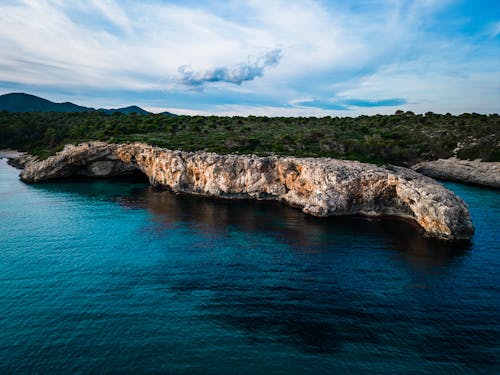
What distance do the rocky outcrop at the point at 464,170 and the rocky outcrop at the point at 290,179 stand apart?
28.9 m

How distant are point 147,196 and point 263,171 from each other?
17.9 metres

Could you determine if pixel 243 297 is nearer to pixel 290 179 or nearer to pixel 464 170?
pixel 290 179

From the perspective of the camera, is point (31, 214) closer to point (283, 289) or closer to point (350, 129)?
point (283, 289)

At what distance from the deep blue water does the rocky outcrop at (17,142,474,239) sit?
2.76m

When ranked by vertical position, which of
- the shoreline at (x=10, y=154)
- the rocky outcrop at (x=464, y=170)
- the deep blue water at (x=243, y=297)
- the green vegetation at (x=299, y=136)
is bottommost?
the deep blue water at (x=243, y=297)

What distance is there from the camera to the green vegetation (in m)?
56.1

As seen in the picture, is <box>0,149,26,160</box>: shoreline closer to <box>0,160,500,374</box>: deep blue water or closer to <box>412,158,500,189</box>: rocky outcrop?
<box>0,160,500,374</box>: deep blue water

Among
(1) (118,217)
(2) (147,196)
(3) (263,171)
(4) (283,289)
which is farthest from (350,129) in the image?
(4) (283,289)

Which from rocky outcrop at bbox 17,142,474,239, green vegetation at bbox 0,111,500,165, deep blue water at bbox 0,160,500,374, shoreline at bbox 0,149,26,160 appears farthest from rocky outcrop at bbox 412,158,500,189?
shoreline at bbox 0,149,26,160

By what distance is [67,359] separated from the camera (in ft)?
48.2

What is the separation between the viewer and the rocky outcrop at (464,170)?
58.3 meters

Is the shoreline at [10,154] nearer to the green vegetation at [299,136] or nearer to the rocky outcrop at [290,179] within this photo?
the green vegetation at [299,136]

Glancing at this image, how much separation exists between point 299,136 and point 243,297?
45.8 metres

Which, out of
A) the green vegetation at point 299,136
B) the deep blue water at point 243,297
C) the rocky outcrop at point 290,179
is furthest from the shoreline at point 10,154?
the deep blue water at point 243,297
